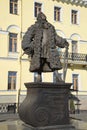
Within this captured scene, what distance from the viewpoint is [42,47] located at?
387 inches

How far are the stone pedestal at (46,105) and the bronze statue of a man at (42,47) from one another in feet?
2.30

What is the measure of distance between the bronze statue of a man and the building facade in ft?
48.3

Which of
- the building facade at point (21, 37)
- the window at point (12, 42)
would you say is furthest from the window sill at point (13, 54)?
the window at point (12, 42)

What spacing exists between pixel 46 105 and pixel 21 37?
17433 millimetres

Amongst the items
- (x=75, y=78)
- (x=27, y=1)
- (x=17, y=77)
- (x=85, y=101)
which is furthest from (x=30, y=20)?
(x=85, y=101)

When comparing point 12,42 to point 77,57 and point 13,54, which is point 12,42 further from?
point 77,57

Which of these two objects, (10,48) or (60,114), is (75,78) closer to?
(10,48)

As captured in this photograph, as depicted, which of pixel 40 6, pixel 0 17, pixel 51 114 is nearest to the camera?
pixel 51 114

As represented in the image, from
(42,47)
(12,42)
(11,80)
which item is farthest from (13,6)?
(42,47)

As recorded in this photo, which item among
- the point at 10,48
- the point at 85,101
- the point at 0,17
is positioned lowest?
the point at 85,101

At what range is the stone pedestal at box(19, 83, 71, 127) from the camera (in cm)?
904

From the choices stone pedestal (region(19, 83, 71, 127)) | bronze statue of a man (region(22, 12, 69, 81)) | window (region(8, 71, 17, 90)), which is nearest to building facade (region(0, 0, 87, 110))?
window (region(8, 71, 17, 90))

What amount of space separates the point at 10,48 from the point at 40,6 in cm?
473

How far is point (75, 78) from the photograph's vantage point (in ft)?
95.9
